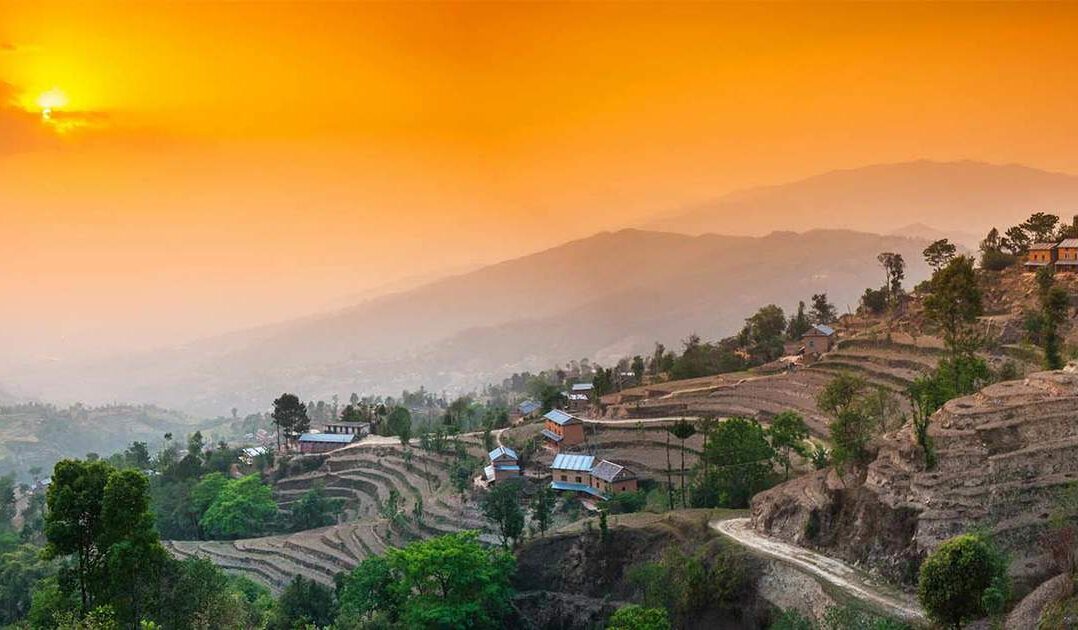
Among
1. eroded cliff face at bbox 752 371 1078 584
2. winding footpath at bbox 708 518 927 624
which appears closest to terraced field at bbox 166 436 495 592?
winding footpath at bbox 708 518 927 624

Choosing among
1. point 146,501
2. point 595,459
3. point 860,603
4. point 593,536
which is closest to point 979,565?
point 860,603

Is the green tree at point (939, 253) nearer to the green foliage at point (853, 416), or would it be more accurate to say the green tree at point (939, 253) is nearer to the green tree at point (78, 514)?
the green foliage at point (853, 416)

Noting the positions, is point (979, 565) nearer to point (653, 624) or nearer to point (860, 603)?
point (860, 603)

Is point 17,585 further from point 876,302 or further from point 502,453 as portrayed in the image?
point 876,302

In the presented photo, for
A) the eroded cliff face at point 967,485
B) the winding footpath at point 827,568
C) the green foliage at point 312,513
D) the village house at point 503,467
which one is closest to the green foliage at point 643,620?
the winding footpath at point 827,568

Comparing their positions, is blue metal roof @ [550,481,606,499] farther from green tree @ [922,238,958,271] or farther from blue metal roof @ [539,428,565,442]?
green tree @ [922,238,958,271]

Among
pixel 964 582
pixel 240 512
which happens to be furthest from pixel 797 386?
pixel 240 512

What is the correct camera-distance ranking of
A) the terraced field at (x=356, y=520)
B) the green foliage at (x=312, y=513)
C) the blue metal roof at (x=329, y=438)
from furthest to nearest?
the blue metal roof at (x=329, y=438)
the green foliage at (x=312, y=513)
the terraced field at (x=356, y=520)
